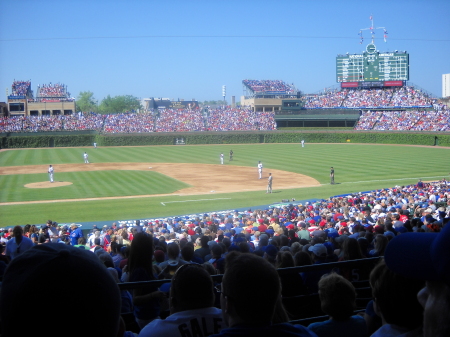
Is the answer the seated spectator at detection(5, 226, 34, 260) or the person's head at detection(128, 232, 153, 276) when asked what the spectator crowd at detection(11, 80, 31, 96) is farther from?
the person's head at detection(128, 232, 153, 276)

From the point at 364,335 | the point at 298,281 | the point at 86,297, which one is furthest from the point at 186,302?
the point at 298,281

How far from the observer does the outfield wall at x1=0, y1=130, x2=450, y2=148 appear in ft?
208

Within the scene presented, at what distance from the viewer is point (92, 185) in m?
31.9

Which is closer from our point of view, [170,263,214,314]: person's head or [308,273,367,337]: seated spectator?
[170,263,214,314]: person's head

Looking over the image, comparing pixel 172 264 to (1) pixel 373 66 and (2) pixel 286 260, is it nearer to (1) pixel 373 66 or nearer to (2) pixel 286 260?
(2) pixel 286 260

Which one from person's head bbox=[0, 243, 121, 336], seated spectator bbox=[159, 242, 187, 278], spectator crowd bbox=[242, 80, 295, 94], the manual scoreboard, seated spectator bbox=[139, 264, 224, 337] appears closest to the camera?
person's head bbox=[0, 243, 121, 336]

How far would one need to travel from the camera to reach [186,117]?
8531 centimetres

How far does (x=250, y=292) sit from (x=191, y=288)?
890 millimetres

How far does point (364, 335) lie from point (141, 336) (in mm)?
1797

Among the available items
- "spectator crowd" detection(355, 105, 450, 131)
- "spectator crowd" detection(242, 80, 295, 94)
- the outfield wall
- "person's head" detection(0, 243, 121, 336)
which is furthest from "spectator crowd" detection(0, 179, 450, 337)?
"spectator crowd" detection(242, 80, 295, 94)

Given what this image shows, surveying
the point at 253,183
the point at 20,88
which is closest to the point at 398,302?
the point at 253,183

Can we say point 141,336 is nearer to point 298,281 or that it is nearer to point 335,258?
point 298,281

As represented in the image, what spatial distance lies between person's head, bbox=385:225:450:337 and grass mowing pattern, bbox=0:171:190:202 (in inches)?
1080

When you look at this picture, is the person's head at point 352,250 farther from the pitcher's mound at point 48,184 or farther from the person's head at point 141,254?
the pitcher's mound at point 48,184
